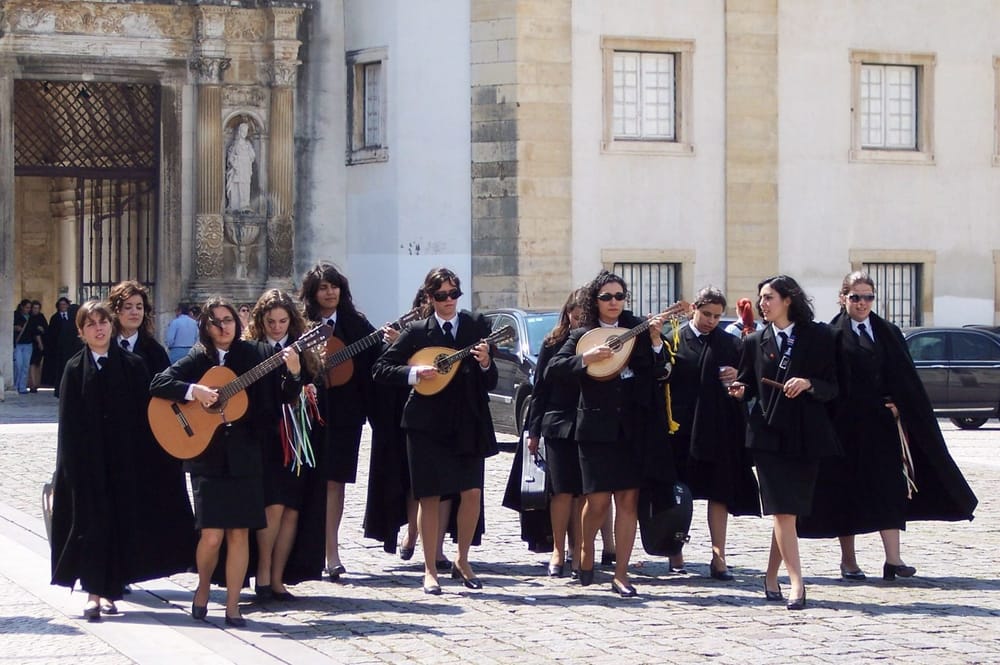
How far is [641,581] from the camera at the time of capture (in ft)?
36.3

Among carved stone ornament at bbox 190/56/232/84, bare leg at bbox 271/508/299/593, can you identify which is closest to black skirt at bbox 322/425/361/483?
bare leg at bbox 271/508/299/593

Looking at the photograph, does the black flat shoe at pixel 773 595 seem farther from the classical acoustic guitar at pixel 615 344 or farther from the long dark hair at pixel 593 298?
the long dark hair at pixel 593 298

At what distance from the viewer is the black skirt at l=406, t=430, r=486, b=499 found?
A: 10.7m

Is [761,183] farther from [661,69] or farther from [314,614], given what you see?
[314,614]

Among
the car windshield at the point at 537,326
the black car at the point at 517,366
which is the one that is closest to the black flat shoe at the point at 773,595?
the black car at the point at 517,366

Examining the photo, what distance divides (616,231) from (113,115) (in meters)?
7.91

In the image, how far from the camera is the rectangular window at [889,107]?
28594mm

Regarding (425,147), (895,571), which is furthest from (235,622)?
(425,147)

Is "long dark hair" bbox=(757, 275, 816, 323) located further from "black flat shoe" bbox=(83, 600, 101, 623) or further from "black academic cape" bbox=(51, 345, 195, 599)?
"black flat shoe" bbox=(83, 600, 101, 623)

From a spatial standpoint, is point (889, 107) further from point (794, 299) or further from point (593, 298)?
point (794, 299)

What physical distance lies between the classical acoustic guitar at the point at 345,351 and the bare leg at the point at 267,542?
3.50 feet

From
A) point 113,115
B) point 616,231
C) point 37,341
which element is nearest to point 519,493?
point 616,231

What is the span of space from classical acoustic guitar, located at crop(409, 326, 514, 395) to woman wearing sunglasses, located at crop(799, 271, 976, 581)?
202 cm

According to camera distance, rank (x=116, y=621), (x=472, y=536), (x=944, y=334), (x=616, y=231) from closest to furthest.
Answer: (x=116, y=621), (x=472, y=536), (x=944, y=334), (x=616, y=231)
